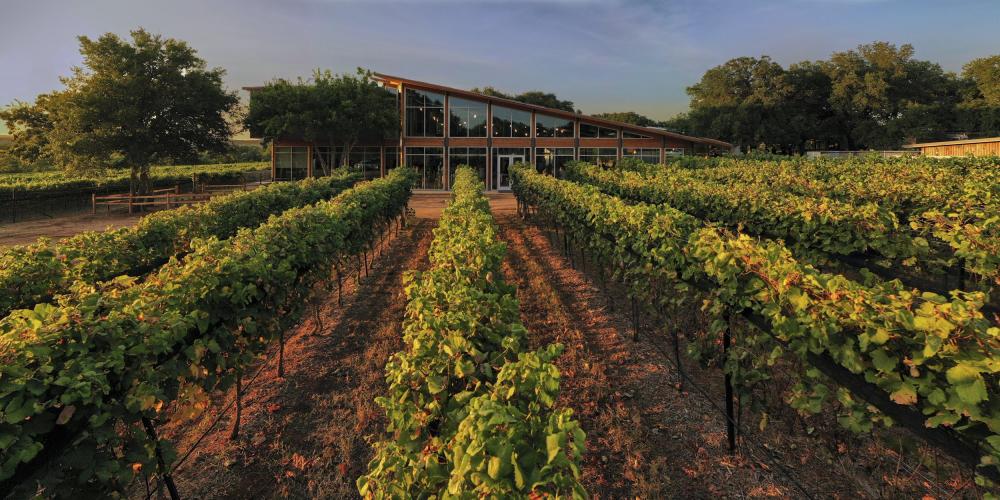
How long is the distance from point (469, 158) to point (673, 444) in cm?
3160

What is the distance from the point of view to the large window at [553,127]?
34.7 meters

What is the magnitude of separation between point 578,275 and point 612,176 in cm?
854

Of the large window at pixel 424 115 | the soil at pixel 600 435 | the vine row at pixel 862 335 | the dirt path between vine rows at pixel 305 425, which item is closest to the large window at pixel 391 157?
the large window at pixel 424 115

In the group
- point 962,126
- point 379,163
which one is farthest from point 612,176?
point 962,126

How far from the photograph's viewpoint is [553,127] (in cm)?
3469

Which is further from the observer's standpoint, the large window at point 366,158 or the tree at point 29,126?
the large window at point 366,158

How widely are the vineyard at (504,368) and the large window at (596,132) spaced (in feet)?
86.9

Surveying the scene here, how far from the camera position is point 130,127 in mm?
25922

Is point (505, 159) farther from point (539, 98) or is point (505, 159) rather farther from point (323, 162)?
point (539, 98)

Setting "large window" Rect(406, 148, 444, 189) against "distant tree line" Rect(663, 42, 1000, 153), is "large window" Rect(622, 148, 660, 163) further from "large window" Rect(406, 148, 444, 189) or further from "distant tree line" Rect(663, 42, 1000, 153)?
"distant tree line" Rect(663, 42, 1000, 153)

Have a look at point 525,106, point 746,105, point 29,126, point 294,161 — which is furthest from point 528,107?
point 746,105

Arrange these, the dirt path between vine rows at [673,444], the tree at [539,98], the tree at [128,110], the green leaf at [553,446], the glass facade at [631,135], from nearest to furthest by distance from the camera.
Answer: the green leaf at [553,446] < the dirt path between vine rows at [673,444] < the tree at [128,110] < the glass facade at [631,135] < the tree at [539,98]

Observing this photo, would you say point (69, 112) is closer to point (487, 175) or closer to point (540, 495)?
point (487, 175)

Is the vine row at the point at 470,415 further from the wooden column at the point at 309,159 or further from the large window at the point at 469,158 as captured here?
the wooden column at the point at 309,159
